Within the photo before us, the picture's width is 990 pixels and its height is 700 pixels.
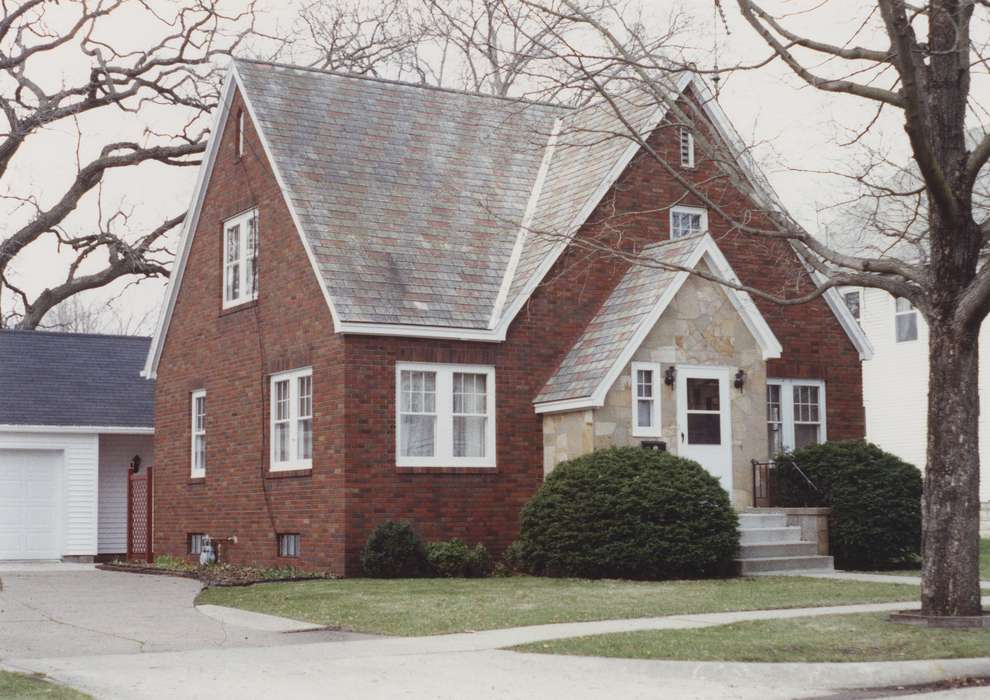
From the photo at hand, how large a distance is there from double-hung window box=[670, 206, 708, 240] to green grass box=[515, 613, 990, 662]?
39.7ft

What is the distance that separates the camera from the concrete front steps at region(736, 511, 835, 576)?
786 inches

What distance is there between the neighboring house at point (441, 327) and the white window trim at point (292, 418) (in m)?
0.04

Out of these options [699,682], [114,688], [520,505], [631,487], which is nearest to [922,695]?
[699,682]

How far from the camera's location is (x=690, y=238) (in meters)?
22.0

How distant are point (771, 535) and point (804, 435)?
4305mm

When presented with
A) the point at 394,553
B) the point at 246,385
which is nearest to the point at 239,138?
the point at 246,385

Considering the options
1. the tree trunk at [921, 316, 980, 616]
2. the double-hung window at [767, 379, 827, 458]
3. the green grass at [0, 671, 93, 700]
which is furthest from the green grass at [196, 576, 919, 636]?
the double-hung window at [767, 379, 827, 458]

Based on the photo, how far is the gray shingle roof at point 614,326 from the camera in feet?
70.2

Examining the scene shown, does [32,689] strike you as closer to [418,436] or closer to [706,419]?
[418,436]

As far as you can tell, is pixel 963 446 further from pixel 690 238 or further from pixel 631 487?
pixel 690 238

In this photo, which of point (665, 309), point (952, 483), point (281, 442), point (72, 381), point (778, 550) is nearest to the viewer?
point (952, 483)

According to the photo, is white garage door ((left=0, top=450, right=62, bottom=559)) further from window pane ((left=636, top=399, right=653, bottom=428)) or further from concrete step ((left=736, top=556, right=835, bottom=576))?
concrete step ((left=736, top=556, right=835, bottom=576))

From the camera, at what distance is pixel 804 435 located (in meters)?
24.8

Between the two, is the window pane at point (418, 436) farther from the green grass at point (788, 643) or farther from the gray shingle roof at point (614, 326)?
the green grass at point (788, 643)
